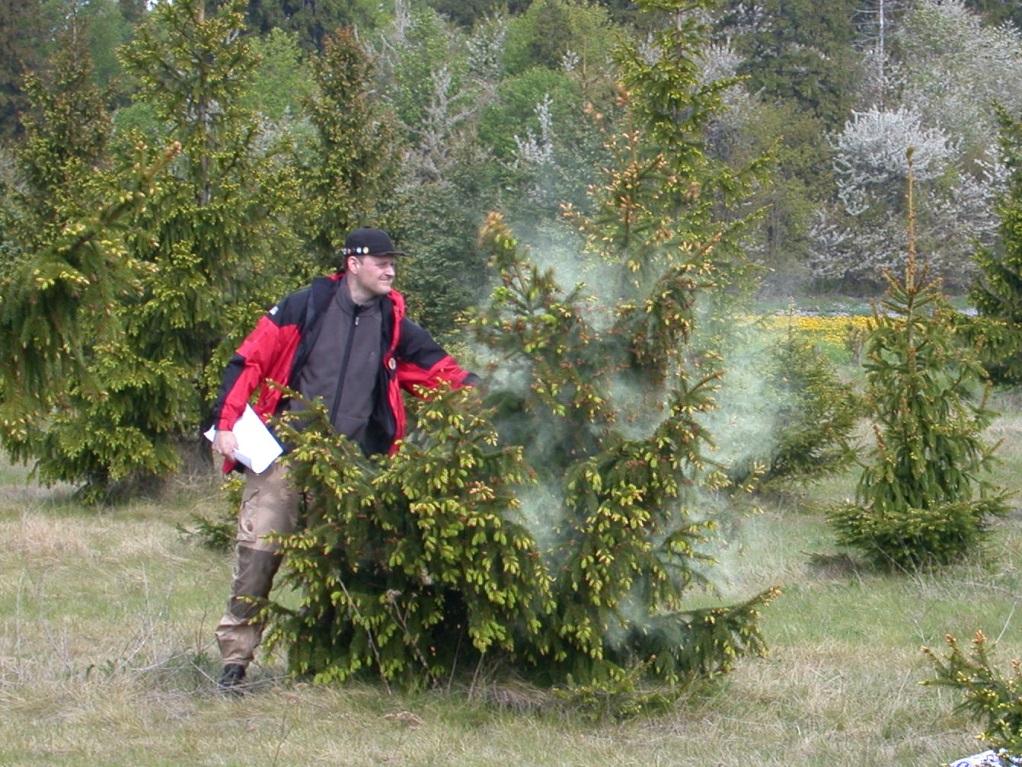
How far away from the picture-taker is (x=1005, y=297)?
14.5m

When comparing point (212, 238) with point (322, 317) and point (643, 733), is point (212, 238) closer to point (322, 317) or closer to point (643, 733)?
point (322, 317)

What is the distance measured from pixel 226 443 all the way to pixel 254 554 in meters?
0.48

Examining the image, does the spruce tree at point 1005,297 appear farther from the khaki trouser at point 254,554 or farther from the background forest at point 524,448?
the khaki trouser at point 254,554

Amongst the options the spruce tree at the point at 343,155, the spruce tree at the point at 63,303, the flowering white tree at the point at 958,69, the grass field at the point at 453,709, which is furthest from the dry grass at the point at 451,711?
the flowering white tree at the point at 958,69

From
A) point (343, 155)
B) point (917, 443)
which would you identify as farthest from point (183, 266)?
point (917, 443)

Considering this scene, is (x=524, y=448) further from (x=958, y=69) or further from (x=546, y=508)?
(x=958, y=69)

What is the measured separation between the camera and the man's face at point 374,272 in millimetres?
6414

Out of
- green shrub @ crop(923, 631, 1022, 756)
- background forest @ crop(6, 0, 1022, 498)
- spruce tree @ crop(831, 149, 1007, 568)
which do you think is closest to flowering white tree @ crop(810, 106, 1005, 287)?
background forest @ crop(6, 0, 1022, 498)

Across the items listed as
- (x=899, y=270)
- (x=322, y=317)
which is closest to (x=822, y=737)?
(x=322, y=317)

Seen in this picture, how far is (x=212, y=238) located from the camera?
14.1 meters

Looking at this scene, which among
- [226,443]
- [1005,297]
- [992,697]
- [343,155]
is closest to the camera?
[992,697]

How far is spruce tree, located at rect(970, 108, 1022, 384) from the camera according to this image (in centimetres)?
1407

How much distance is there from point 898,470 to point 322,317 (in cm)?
538

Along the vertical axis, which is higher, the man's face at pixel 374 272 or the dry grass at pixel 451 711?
the man's face at pixel 374 272
